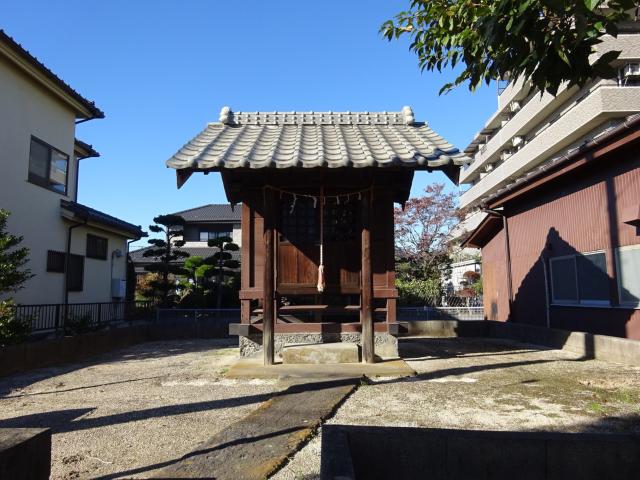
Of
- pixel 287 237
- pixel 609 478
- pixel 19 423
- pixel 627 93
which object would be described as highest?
pixel 627 93

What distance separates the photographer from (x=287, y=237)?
26.1ft

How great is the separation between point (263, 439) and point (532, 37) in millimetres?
3482

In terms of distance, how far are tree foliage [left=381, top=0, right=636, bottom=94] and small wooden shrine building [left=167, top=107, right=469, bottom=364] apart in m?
2.53

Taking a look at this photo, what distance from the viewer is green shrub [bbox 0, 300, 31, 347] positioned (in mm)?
6875

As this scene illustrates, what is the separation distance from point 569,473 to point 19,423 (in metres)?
4.66

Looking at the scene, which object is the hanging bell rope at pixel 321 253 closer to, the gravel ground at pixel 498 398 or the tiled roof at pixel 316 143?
the tiled roof at pixel 316 143

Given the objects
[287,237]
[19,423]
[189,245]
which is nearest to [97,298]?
[287,237]

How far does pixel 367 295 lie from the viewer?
688 centimetres

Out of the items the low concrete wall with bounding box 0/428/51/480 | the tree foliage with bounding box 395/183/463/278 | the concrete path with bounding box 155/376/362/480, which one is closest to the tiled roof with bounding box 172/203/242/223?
the tree foliage with bounding box 395/183/463/278

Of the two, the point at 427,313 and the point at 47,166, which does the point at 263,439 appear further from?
the point at 427,313

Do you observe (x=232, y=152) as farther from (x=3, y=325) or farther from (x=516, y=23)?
(x=516, y=23)

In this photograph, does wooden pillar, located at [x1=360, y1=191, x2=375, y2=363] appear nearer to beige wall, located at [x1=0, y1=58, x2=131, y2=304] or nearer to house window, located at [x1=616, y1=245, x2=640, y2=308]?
house window, located at [x1=616, y1=245, x2=640, y2=308]

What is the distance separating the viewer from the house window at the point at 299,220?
26.1 ft

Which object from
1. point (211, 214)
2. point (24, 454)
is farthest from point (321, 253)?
point (211, 214)
